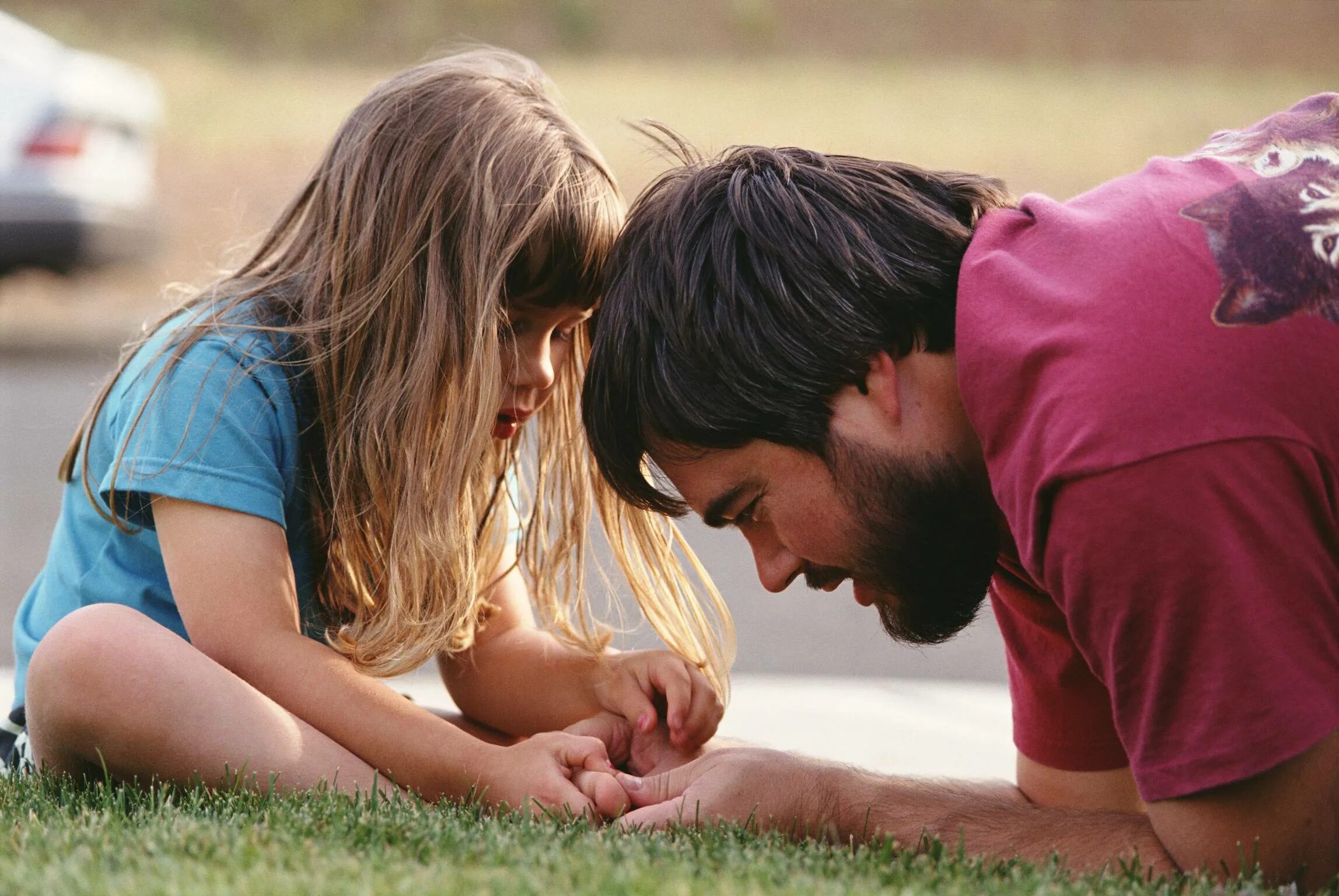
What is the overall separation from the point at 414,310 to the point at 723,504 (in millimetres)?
771

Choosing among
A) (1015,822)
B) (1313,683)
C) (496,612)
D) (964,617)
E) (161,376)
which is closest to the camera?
(1313,683)

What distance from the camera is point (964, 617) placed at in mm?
2307

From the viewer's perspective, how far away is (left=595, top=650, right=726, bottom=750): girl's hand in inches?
105

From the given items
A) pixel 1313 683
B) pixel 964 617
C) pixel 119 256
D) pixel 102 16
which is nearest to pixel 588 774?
pixel 964 617

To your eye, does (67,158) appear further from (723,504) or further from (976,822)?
(976,822)

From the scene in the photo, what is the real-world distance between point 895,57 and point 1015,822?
14.1 metres

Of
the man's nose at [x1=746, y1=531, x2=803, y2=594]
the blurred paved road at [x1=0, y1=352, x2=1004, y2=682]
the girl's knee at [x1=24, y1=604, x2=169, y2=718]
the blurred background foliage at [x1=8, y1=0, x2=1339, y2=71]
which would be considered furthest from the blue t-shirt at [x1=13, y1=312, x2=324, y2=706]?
the blurred background foliage at [x1=8, y1=0, x2=1339, y2=71]

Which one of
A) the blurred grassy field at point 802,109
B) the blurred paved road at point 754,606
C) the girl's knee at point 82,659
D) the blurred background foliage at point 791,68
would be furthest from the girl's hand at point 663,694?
the blurred background foliage at point 791,68

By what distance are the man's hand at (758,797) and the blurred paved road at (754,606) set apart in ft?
8.92

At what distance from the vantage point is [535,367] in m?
2.66

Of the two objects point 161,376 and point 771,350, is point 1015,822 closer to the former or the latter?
point 771,350

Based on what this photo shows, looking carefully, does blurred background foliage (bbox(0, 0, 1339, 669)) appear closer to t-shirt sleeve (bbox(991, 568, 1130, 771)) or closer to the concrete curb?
the concrete curb

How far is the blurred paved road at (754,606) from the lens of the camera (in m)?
5.08

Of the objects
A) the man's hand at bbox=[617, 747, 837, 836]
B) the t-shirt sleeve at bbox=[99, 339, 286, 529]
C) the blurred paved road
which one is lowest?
the blurred paved road
